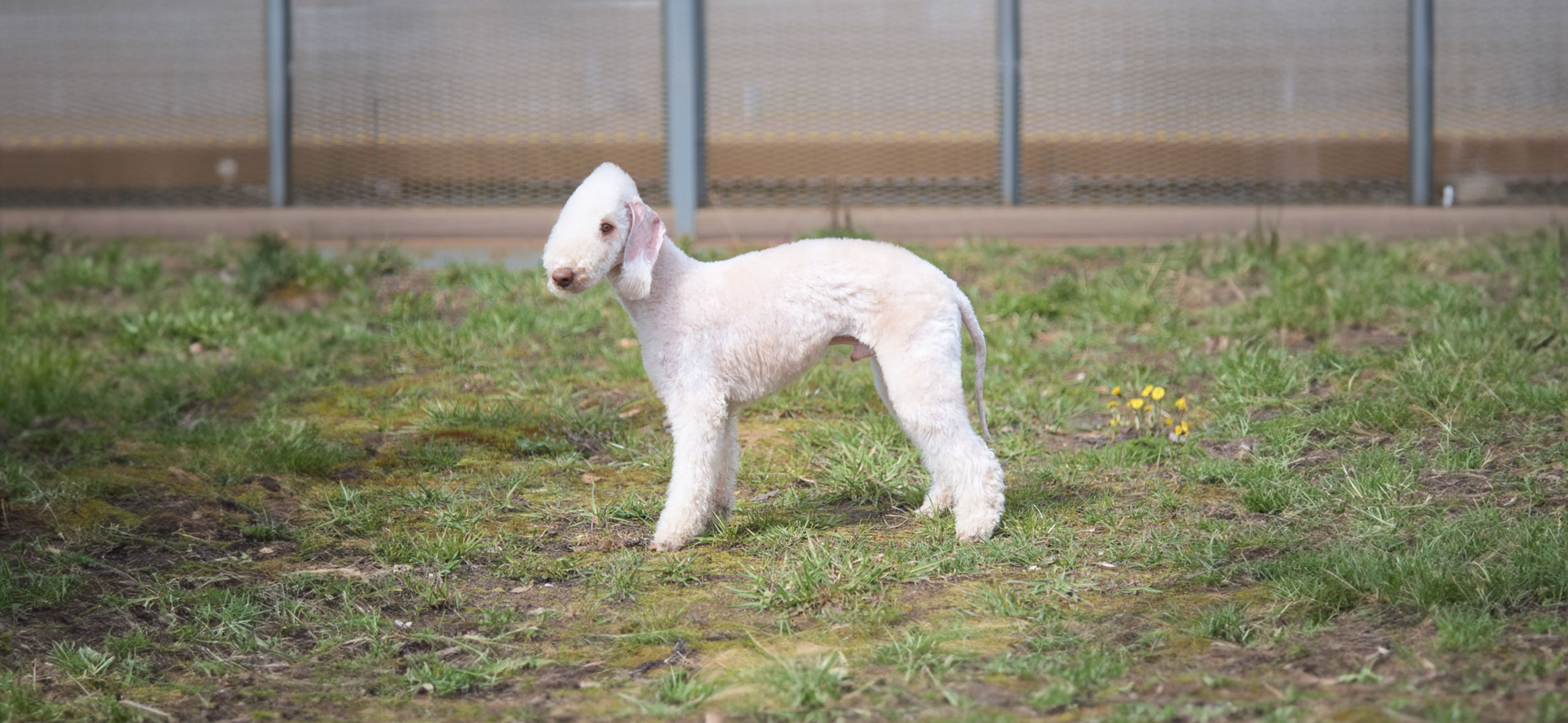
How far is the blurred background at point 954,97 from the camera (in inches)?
345

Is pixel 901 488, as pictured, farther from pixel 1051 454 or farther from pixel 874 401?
pixel 874 401

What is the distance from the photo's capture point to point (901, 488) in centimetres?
470

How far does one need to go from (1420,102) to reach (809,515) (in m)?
6.22

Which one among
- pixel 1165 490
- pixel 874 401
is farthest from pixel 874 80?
pixel 1165 490

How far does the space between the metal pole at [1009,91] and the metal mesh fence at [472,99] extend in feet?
7.10

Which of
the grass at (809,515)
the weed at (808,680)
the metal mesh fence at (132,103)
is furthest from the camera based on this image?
the metal mesh fence at (132,103)

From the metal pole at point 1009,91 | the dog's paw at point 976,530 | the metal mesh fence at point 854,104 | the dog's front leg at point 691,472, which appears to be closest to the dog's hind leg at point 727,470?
the dog's front leg at point 691,472

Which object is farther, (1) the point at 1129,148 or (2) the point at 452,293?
(1) the point at 1129,148

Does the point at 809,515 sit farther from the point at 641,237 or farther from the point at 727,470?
the point at 641,237

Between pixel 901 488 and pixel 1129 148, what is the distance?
16.0 ft

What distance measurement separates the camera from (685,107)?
8.64 m

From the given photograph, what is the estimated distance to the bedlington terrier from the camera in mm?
3979

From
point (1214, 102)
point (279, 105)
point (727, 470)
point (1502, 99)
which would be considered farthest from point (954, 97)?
point (727, 470)

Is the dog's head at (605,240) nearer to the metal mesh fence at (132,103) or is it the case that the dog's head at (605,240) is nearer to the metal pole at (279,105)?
the metal pole at (279,105)
